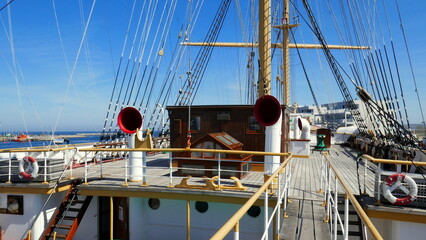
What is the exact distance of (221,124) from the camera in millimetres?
11633

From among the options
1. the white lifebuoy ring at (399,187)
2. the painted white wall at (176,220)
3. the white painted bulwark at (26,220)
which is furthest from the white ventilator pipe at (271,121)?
the white painted bulwark at (26,220)

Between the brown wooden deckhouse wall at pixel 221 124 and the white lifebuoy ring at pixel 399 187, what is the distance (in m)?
5.18

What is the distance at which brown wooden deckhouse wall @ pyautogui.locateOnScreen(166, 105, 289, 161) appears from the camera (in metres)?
11.3


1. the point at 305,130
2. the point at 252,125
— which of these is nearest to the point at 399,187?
the point at 252,125

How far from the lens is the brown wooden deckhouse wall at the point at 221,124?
37.0 feet

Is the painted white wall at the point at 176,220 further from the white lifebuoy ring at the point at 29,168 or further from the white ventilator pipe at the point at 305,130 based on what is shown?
the white ventilator pipe at the point at 305,130

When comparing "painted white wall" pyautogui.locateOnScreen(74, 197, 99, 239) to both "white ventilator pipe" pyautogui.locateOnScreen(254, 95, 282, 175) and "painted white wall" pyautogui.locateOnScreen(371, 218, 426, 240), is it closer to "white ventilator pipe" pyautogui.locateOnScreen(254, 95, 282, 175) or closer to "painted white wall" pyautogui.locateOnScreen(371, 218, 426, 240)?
"white ventilator pipe" pyautogui.locateOnScreen(254, 95, 282, 175)

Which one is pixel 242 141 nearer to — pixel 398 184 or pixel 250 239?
pixel 250 239

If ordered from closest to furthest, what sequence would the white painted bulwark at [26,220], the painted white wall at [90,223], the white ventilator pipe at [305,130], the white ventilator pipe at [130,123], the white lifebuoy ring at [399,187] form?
the white lifebuoy ring at [399,187] < the white painted bulwark at [26,220] < the painted white wall at [90,223] < the white ventilator pipe at [130,123] < the white ventilator pipe at [305,130]

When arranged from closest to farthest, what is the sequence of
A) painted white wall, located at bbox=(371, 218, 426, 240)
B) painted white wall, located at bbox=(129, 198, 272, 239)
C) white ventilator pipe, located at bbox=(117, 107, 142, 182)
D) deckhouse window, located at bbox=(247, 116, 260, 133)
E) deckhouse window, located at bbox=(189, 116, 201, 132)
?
painted white wall, located at bbox=(371, 218, 426, 240), painted white wall, located at bbox=(129, 198, 272, 239), white ventilator pipe, located at bbox=(117, 107, 142, 182), deckhouse window, located at bbox=(247, 116, 260, 133), deckhouse window, located at bbox=(189, 116, 201, 132)

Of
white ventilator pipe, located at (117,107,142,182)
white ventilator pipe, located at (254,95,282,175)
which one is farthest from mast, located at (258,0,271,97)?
white ventilator pipe, located at (117,107,142,182)

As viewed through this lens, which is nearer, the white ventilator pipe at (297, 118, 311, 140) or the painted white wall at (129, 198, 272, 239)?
the painted white wall at (129, 198, 272, 239)

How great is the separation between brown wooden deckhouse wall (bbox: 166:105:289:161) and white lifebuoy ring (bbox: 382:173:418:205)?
5185 millimetres

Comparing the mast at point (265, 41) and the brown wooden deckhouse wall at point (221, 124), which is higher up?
the mast at point (265, 41)
